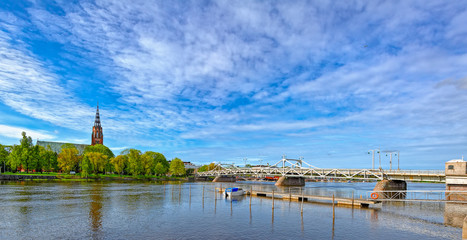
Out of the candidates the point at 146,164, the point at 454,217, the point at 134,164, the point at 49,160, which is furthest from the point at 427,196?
the point at 49,160

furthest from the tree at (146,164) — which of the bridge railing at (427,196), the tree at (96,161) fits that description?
the bridge railing at (427,196)

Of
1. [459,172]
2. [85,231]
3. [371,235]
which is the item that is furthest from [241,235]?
[459,172]

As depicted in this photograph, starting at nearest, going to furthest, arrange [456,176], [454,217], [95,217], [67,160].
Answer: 1. [95,217]
2. [454,217]
3. [456,176]
4. [67,160]

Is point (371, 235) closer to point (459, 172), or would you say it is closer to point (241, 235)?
point (241, 235)

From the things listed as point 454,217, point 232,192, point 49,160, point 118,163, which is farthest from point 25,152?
point 454,217

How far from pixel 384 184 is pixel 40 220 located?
90130 millimetres

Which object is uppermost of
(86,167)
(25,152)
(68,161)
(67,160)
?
(25,152)

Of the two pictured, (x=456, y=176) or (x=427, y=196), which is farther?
(x=427, y=196)

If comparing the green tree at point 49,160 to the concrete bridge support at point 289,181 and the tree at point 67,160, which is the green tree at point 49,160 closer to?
the tree at point 67,160

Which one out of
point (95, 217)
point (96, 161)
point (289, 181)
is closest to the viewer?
point (95, 217)

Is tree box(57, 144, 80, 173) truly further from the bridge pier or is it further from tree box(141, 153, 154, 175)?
the bridge pier

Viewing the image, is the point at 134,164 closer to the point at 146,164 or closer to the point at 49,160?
the point at 146,164

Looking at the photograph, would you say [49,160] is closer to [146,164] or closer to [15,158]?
[15,158]

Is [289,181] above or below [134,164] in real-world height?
below
